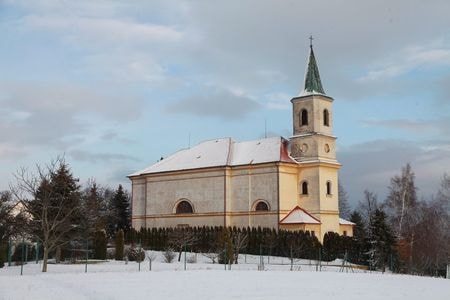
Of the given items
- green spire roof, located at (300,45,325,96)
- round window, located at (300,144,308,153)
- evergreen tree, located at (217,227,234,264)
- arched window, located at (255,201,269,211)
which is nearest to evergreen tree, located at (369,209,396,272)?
round window, located at (300,144,308,153)

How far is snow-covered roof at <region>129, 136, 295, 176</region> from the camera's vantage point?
5231cm

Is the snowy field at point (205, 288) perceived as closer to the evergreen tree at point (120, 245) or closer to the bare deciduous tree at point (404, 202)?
the evergreen tree at point (120, 245)

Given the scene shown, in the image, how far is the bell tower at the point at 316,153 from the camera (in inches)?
1973

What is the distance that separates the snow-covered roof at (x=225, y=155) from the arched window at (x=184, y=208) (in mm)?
3250

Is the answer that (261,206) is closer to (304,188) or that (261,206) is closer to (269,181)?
(269,181)

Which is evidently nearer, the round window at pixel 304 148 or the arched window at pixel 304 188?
the arched window at pixel 304 188

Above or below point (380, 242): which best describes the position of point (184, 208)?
above

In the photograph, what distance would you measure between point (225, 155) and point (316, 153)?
29.2ft

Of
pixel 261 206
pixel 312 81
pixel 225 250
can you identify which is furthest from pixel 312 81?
pixel 225 250

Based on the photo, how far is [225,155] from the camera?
5519 centimetres

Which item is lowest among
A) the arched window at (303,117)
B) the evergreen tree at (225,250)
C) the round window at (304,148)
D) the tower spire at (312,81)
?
the evergreen tree at (225,250)

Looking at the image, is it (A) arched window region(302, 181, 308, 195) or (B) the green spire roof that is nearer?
(A) arched window region(302, 181, 308, 195)

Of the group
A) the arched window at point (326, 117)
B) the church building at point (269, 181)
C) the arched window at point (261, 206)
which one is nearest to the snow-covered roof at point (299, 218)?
the church building at point (269, 181)

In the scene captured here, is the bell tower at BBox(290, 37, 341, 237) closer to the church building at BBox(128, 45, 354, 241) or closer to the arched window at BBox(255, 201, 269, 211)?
the church building at BBox(128, 45, 354, 241)
